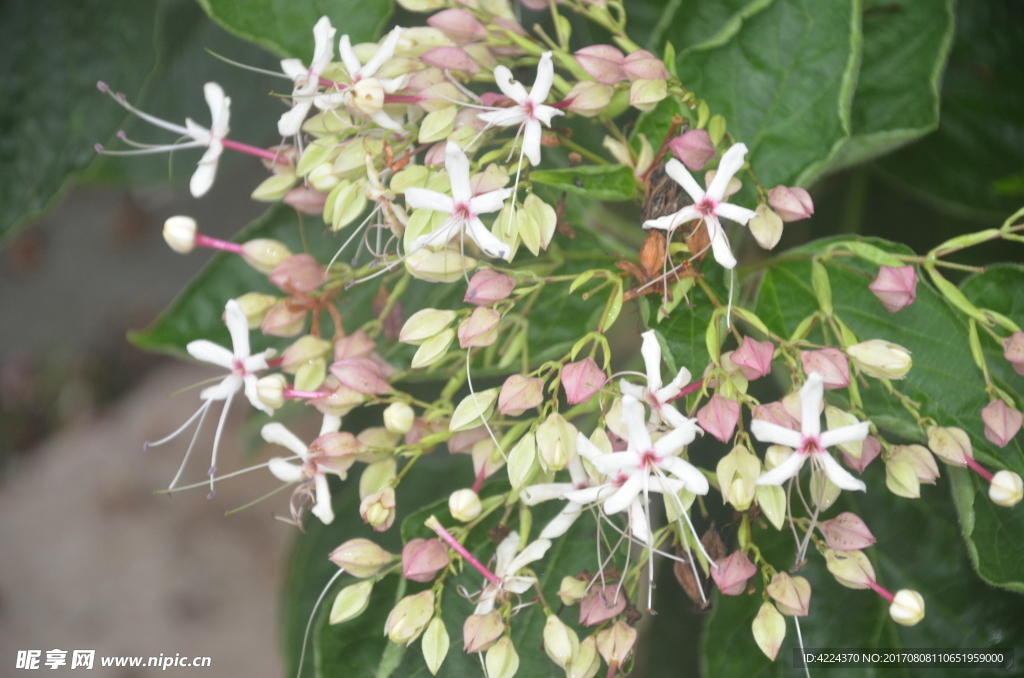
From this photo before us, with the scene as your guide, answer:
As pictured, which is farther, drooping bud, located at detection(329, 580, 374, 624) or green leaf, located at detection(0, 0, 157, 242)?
green leaf, located at detection(0, 0, 157, 242)

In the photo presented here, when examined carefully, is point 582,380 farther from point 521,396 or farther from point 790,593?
point 790,593

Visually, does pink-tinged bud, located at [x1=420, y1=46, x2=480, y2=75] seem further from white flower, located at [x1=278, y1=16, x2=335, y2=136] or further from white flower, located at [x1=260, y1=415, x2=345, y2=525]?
white flower, located at [x1=260, y1=415, x2=345, y2=525]

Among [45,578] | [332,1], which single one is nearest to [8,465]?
[45,578]

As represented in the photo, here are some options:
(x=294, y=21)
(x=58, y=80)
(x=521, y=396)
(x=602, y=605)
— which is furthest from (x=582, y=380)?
(x=58, y=80)

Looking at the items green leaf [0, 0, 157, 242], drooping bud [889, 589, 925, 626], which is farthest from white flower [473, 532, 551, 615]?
green leaf [0, 0, 157, 242]

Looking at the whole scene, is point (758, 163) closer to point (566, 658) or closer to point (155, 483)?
point (566, 658)
